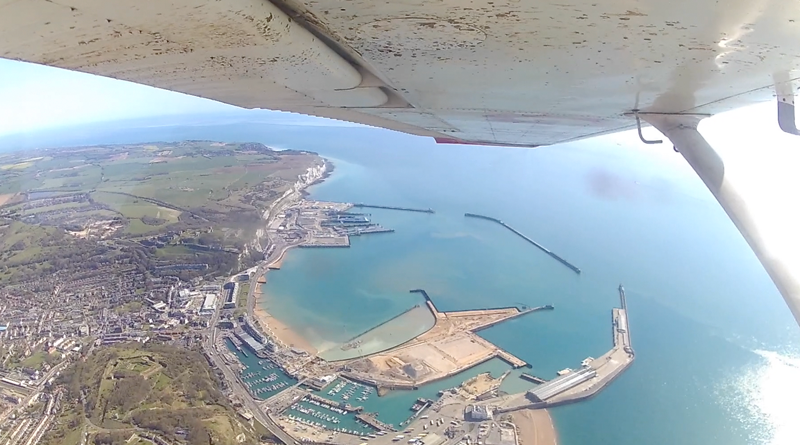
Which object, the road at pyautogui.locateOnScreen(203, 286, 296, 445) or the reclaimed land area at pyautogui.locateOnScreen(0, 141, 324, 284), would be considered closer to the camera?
the road at pyautogui.locateOnScreen(203, 286, 296, 445)

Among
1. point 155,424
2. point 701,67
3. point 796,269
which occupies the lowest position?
point 155,424

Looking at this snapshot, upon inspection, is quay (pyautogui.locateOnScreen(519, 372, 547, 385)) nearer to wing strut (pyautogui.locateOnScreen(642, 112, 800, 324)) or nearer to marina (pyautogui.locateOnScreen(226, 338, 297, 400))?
marina (pyautogui.locateOnScreen(226, 338, 297, 400))

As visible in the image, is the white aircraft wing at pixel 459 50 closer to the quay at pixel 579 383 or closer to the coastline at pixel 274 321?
the quay at pixel 579 383

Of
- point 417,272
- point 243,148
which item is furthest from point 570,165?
point 243,148

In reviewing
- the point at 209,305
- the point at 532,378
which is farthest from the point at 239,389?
Answer: the point at 532,378

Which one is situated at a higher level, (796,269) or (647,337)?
(796,269)

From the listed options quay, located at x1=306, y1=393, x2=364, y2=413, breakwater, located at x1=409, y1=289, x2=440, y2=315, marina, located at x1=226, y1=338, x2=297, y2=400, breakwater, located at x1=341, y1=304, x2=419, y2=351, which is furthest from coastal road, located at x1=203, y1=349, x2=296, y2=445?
breakwater, located at x1=409, y1=289, x2=440, y2=315

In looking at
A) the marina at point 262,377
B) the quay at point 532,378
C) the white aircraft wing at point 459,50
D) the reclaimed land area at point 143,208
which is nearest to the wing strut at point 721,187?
the white aircraft wing at point 459,50

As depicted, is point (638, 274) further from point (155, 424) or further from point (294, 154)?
point (294, 154)
